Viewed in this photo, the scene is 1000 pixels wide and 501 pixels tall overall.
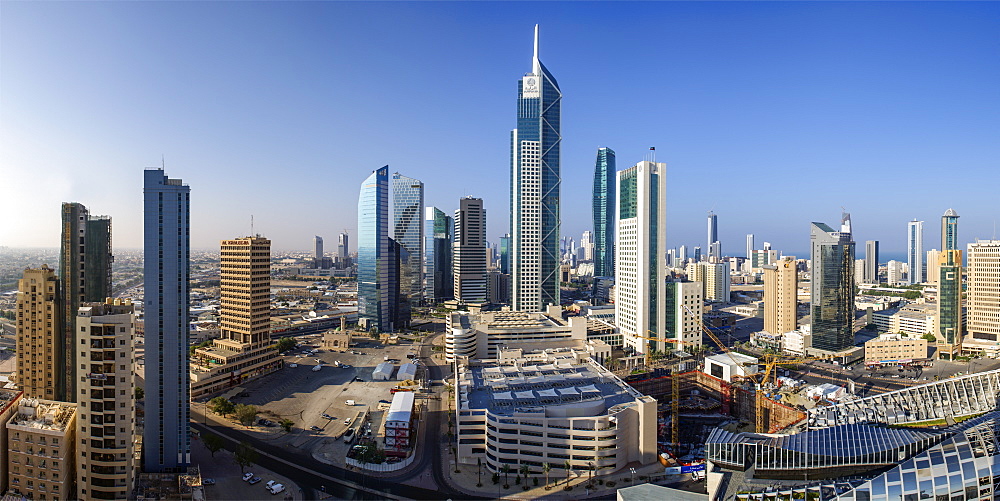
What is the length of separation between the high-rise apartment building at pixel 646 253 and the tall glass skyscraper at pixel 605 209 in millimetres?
34024

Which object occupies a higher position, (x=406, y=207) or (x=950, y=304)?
(x=406, y=207)

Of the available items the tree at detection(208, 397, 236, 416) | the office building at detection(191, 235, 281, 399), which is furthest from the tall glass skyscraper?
the tree at detection(208, 397, 236, 416)

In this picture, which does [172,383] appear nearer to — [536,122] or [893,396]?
[893,396]

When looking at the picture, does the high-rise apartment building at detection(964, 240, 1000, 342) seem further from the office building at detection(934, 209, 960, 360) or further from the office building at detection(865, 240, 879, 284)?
the office building at detection(865, 240, 879, 284)

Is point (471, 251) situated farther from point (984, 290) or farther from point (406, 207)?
point (984, 290)

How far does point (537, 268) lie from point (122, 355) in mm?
32094

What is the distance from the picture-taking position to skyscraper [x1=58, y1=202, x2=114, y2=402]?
15977 millimetres

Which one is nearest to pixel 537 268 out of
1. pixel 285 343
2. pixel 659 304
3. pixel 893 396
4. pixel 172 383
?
pixel 659 304

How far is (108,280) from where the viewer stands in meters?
18.0

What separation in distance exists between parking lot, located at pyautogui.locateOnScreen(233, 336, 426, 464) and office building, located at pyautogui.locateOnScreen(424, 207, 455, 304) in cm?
2688

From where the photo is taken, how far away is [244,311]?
24.0 meters

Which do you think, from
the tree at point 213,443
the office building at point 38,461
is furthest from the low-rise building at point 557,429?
the office building at point 38,461

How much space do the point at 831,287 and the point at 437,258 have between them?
38.7m

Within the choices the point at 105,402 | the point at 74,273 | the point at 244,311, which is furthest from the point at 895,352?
the point at 74,273
